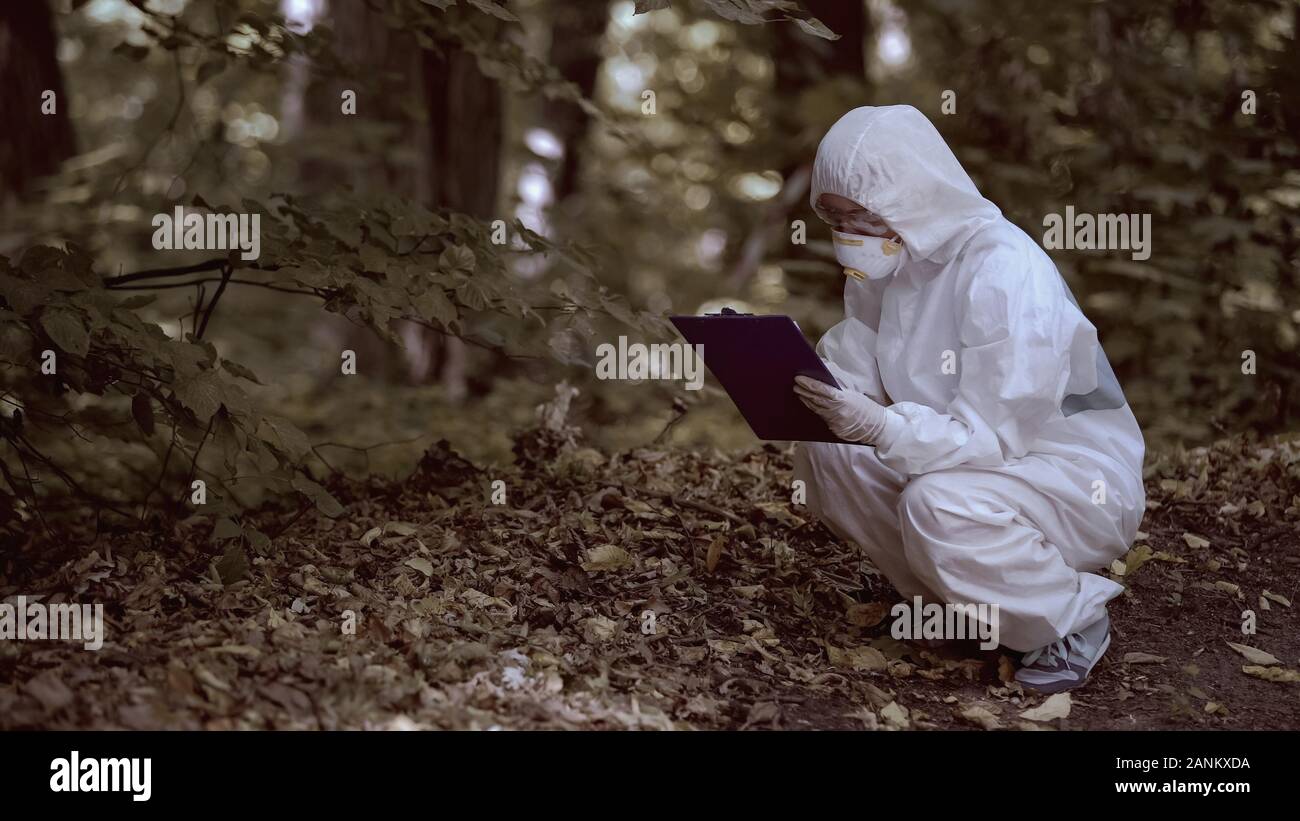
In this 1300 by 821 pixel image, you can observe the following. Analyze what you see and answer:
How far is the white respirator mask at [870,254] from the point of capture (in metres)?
3.37

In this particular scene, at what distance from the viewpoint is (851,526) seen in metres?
3.56

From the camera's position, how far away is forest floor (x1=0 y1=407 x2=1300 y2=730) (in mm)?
2910

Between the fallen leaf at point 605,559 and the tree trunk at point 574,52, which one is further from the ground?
the tree trunk at point 574,52

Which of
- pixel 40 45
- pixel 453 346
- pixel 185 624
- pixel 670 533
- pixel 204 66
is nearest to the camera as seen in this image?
pixel 185 624

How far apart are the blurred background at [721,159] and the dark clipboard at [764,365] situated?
2.31 ft

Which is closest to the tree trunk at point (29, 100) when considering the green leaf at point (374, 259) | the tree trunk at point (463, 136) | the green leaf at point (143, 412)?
the tree trunk at point (463, 136)

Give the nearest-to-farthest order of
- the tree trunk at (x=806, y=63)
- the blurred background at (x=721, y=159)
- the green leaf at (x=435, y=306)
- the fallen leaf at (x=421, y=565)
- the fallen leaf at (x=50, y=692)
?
the fallen leaf at (x=50, y=692) < the green leaf at (x=435, y=306) < the fallen leaf at (x=421, y=565) < the blurred background at (x=721, y=159) < the tree trunk at (x=806, y=63)

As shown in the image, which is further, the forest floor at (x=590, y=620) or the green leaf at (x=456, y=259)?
the green leaf at (x=456, y=259)

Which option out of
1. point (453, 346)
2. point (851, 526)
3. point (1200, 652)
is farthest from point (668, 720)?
point (453, 346)

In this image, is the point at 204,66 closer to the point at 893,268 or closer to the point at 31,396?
the point at 31,396

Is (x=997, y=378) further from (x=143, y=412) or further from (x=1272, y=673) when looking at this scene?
(x=143, y=412)

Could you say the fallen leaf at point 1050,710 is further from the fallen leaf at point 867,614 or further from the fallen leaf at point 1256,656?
the fallen leaf at point 1256,656
